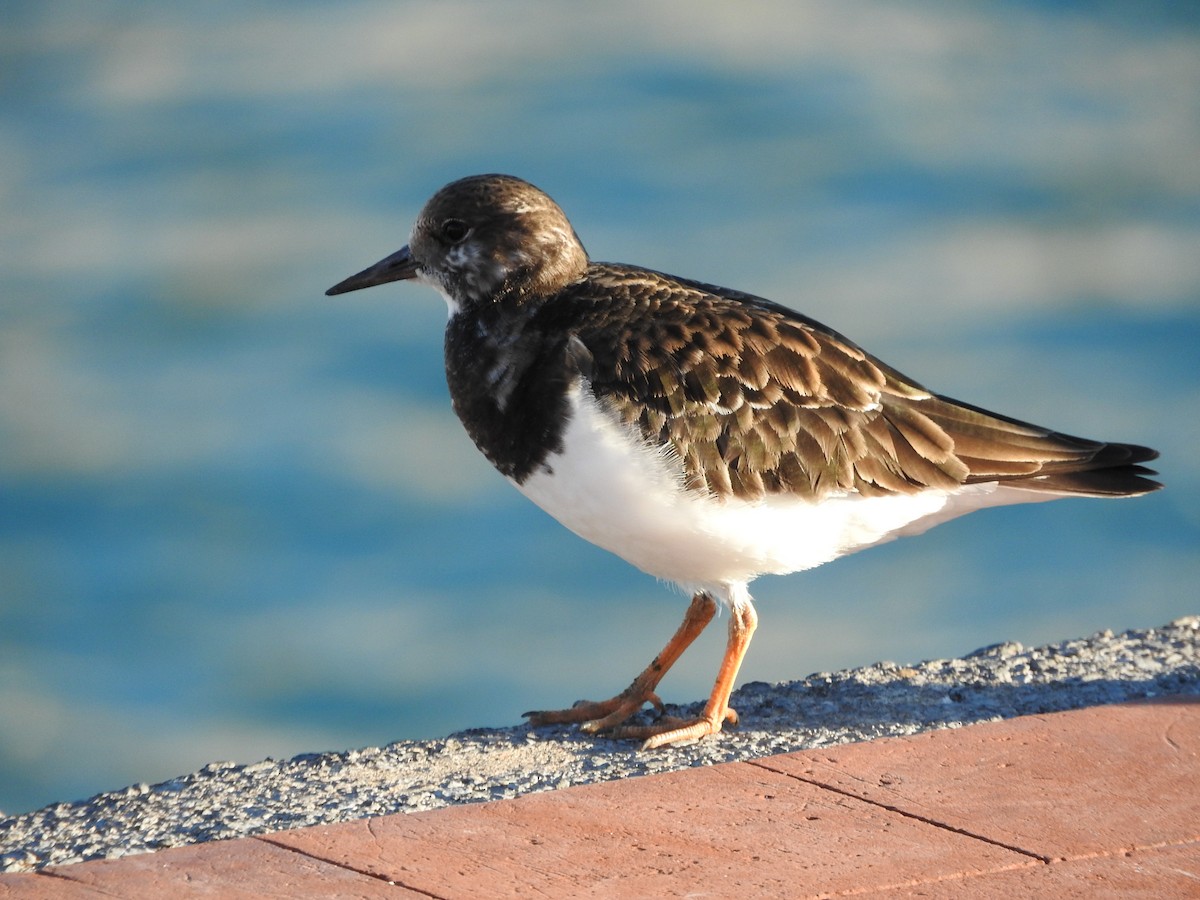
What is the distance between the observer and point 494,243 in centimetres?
441

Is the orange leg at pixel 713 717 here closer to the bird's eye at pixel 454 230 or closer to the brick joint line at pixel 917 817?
the brick joint line at pixel 917 817

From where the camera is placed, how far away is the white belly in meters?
3.98

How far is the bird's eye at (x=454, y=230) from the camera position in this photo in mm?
4461

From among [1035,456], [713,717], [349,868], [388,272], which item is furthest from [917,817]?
[388,272]

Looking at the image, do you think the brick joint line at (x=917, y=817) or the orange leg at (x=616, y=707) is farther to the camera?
the orange leg at (x=616, y=707)

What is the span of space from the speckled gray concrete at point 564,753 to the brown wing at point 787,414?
0.51m

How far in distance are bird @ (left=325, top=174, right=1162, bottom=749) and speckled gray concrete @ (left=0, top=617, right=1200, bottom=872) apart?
20 centimetres

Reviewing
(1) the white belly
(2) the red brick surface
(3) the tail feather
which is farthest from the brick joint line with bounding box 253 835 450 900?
(3) the tail feather

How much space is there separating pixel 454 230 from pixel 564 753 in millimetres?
1509

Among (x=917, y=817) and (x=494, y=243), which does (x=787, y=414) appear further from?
(x=917, y=817)

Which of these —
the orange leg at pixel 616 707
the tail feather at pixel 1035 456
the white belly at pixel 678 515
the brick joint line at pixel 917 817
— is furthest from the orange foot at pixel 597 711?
the tail feather at pixel 1035 456

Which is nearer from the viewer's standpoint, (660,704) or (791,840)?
(791,840)

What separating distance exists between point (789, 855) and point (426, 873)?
68 centimetres

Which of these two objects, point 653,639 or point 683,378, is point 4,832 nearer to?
point 683,378
